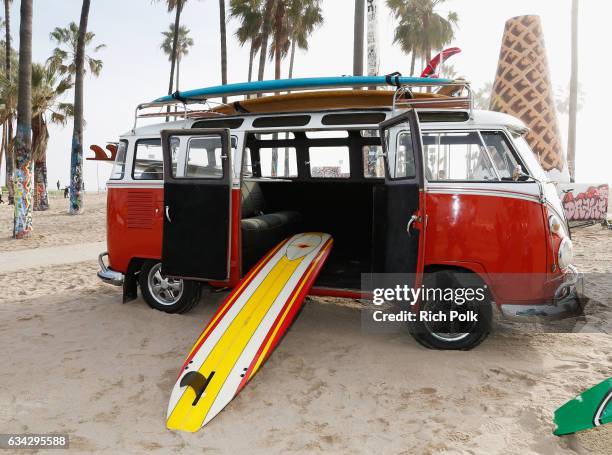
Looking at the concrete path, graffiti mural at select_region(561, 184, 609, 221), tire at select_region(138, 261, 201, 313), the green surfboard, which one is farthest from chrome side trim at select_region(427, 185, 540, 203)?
graffiti mural at select_region(561, 184, 609, 221)

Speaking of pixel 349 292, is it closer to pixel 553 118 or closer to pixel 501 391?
pixel 501 391

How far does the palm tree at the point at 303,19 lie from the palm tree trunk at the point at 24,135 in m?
14.9

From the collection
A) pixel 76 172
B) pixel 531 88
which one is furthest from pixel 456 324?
pixel 76 172

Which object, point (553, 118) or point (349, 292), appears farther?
point (553, 118)

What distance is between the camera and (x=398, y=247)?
15.6 ft

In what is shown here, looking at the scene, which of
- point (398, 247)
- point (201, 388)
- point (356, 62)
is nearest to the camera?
point (201, 388)

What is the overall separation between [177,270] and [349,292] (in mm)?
2090

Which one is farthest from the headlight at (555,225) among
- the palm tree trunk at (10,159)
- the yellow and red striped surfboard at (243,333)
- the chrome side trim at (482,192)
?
the palm tree trunk at (10,159)

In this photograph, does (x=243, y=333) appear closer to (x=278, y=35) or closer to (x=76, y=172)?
(x=76, y=172)

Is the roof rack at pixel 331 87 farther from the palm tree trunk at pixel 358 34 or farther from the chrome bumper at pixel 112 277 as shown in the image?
the palm tree trunk at pixel 358 34

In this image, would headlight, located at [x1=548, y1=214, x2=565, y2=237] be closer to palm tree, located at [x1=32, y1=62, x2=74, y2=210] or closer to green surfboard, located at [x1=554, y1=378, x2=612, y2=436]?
green surfboard, located at [x1=554, y1=378, x2=612, y2=436]

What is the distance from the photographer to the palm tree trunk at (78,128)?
18.0m

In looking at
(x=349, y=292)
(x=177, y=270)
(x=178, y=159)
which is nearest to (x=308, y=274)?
(x=349, y=292)

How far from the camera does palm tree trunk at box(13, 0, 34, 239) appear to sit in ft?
41.6
